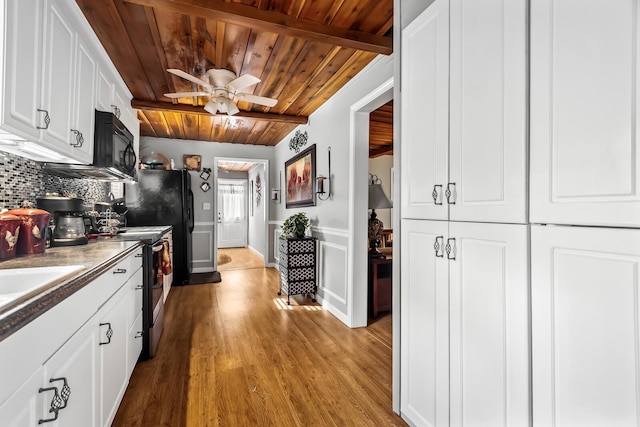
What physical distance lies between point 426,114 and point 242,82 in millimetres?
1748

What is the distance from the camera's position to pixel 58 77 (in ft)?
5.62

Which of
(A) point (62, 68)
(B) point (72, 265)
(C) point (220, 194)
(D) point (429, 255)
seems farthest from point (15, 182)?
(C) point (220, 194)

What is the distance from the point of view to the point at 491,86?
114 cm

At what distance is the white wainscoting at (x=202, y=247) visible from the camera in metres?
5.48

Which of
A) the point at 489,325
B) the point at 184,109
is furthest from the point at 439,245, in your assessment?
the point at 184,109

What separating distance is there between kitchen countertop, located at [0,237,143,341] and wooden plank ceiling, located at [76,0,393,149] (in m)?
1.44

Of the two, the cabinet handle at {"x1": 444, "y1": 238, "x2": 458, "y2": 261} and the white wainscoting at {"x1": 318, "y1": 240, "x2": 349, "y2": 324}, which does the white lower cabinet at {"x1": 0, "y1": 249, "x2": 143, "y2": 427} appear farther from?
the white wainscoting at {"x1": 318, "y1": 240, "x2": 349, "y2": 324}

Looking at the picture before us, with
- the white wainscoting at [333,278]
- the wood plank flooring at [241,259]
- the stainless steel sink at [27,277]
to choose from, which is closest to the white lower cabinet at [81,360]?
the stainless steel sink at [27,277]

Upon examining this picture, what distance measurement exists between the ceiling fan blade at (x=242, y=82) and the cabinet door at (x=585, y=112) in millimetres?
2012

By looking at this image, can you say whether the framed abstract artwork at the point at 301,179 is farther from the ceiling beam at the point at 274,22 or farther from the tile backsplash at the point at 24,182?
the tile backsplash at the point at 24,182

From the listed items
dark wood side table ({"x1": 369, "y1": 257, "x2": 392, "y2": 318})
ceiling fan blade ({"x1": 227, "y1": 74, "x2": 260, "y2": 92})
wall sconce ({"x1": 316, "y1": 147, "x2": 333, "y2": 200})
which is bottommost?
dark wood side table ({"x1": 369, "y1": 257, "x2": 392, "y2": 318})

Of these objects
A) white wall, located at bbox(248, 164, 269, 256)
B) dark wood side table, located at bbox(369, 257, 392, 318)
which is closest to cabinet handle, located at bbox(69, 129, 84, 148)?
dark wood side table, located at bbox(369, 257, 392, 318)

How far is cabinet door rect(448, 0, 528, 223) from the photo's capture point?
1.04 m

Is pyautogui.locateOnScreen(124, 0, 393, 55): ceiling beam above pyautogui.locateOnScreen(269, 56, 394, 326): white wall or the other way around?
above
